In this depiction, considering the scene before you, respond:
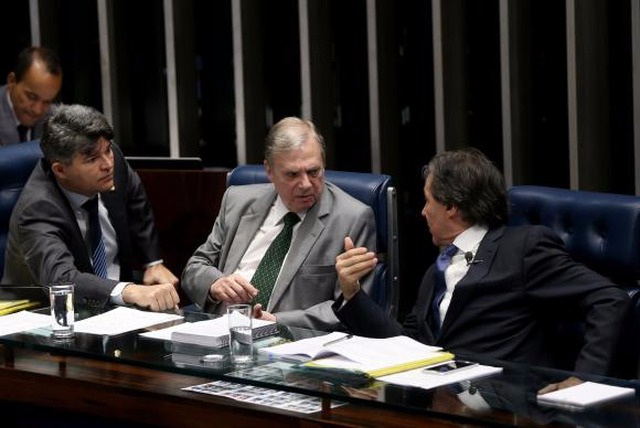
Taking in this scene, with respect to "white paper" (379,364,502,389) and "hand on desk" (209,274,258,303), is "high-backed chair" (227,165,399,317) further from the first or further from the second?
"white paper" (379,364,502,389)

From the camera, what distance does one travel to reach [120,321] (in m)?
3.21

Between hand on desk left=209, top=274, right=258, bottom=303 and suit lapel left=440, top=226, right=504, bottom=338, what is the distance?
2.28ft

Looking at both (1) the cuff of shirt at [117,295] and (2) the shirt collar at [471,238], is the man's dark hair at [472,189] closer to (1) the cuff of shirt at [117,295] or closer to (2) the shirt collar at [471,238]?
(2) the shirt collar at [471,238]

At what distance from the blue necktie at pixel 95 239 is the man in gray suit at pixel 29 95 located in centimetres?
141

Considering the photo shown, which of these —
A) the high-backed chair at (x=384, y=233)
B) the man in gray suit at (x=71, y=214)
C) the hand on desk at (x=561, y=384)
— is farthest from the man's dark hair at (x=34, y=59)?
the hand on desk at (x=561, y=384)

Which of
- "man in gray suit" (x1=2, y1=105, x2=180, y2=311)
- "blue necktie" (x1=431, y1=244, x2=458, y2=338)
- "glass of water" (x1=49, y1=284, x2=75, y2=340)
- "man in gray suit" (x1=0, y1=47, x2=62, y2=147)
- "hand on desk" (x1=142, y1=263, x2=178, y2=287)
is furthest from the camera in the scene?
"man in gray suit" (x1=0, y1=47, x2=62, y2=147)

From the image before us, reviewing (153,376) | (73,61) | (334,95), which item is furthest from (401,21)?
(153,376)

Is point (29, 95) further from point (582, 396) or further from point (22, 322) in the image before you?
point (582, 396)

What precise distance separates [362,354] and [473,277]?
26.8 inches

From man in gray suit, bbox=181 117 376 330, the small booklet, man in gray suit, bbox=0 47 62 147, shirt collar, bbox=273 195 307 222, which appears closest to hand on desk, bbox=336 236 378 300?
the small booklet

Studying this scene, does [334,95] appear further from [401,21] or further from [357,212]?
[357,212]

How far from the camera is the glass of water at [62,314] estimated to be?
3023mm

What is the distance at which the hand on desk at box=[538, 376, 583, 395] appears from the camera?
240 centimetres

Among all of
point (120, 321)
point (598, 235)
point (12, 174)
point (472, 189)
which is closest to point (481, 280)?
point (472, 189)
